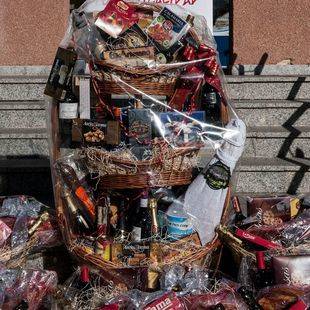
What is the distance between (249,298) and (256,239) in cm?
45

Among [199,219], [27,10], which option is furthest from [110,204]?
[27,10]

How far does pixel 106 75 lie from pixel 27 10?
150 inches

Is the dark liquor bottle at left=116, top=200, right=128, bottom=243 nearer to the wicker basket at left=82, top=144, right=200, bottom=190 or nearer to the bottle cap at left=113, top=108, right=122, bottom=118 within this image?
the wicker basket at left=82, top=144, right=200, bottom=190

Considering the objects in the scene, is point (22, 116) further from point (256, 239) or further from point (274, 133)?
point (256, 239)

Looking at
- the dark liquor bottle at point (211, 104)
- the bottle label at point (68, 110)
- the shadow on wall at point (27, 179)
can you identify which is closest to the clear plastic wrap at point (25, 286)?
the bottle label at point (68, 110)

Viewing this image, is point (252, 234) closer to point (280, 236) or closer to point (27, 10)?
point (280, 236)

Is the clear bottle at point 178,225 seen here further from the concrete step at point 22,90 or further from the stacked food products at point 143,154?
the concrete step at point 22,90

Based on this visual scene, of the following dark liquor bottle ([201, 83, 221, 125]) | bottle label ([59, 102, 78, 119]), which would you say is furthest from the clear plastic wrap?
dark liquor bottle ([201, 83, 221, 125])

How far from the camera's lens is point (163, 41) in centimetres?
369

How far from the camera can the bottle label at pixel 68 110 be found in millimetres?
3674

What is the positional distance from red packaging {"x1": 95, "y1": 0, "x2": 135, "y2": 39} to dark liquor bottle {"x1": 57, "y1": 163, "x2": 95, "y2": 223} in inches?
33.2

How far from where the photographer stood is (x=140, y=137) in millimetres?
3605

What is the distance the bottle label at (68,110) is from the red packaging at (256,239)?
3.93ft

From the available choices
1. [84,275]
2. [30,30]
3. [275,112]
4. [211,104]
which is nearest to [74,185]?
[84,275]
